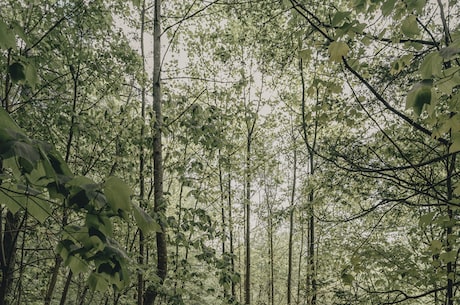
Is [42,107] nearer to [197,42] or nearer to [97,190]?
[97,190]

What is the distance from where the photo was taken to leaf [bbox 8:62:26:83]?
5.03 ft

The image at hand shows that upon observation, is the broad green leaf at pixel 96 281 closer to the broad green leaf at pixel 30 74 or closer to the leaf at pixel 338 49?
the broad green leaf at pixel 30 74

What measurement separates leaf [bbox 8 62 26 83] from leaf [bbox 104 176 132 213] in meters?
0.94

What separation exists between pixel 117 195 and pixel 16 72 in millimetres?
997

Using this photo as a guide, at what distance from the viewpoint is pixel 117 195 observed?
1.01 m

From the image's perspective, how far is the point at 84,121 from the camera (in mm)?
3727

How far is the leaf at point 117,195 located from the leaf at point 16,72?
94 cm

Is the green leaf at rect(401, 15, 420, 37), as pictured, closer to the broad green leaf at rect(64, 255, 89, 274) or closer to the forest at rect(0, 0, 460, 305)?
the forest at rect(0, 0, 460, 305)

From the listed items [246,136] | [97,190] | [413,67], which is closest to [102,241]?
[97,190]

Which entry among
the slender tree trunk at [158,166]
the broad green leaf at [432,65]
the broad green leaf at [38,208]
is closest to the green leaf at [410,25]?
the broad green leaf at [432,65]

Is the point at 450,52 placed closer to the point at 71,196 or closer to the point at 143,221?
the point at 143,221

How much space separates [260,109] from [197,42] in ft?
11.4

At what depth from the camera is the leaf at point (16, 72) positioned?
5.03 feet

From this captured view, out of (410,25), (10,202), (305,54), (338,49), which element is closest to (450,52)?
(338,49)
